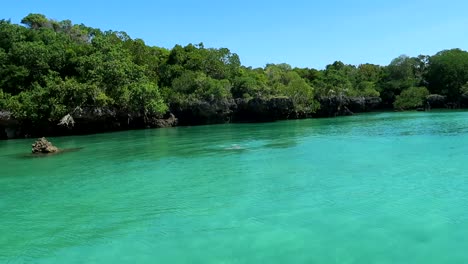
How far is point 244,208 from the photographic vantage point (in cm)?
1107

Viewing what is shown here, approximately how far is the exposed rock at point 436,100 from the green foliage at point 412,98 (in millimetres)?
774

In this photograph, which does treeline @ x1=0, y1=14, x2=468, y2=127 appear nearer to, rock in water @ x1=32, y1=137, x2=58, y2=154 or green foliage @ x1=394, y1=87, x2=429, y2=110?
green foliage @ x1=394, y1=87, x2=429, y2=110

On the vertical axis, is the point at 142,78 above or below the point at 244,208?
above

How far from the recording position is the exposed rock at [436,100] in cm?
6506

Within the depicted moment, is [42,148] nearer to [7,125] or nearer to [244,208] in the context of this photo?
[244,208]

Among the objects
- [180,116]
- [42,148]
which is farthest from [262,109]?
[42,148]

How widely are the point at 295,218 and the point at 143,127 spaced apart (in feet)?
123

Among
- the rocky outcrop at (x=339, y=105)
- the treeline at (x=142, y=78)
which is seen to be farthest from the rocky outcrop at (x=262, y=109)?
the rocky outcrop at (x=339, y=105)

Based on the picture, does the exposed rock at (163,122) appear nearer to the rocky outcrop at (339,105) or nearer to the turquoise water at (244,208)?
the rocky outcrop at (339,105)

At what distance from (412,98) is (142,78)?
42126mm

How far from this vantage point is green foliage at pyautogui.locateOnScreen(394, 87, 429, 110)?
65.1 m

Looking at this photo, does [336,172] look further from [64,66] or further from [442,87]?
[442,87]

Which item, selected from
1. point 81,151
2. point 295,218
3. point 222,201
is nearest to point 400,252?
point 295,218

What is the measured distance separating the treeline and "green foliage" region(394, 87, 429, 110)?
0.44 ft
